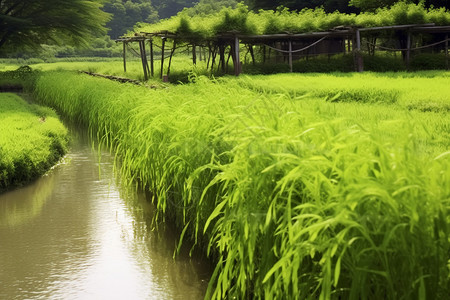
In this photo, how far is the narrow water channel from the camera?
4.28 meters

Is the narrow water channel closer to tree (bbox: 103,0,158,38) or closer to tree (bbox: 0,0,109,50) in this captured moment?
tree (bbox: 0,0,109,50)

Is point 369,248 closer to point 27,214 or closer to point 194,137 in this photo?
point 194,137

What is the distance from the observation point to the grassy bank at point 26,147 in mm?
7262

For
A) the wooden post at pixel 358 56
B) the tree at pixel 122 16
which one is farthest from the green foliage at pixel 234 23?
the tree at pixel 122 16

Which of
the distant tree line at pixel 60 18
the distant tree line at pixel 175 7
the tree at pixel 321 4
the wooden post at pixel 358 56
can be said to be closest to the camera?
the wooden post at pixel 358 56

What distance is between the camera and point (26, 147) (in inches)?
306

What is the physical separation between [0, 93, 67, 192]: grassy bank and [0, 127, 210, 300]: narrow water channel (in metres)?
0.25

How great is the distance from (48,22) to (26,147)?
25.1 metres

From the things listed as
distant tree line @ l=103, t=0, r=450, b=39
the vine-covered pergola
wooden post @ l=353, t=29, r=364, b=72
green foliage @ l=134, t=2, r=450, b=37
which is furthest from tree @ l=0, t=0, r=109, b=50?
wooden post @ l=353, t=29, r=364, b=72

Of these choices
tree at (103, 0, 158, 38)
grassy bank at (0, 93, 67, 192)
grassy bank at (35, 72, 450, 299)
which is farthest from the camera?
tree at (103, 0, 158, 38)

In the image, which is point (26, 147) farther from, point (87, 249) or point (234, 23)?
point (234, 23)

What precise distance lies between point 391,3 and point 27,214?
26180 millimetres

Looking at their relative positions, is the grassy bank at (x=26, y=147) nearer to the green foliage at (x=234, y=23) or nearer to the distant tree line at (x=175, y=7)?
the green foliage at (x=234, y=23)

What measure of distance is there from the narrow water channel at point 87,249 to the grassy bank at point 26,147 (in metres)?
0.25
